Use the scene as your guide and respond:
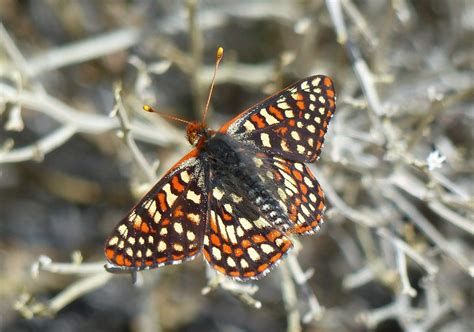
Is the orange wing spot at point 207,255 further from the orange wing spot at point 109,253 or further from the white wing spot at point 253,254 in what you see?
the orange wing spot at point 109,253

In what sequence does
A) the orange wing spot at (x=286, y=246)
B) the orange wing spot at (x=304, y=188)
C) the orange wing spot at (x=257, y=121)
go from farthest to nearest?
the orange wing spot at (x=257, y=121), the orange wing spot at (x=304, y=188), the orange wing spot at (x=286, y=246)

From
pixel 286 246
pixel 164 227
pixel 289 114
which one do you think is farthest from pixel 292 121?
pixel 164 227

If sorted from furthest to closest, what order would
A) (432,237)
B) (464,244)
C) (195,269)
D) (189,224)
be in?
(195,269)
(464,244)
(432,237)
(189,224)

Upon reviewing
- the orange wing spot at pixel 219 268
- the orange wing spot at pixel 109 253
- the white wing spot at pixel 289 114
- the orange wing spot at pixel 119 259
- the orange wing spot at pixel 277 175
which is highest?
the white wing spot at pixel 289 114

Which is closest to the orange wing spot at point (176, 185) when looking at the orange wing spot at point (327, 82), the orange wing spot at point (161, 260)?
the orange wing spot at point (161, 260)

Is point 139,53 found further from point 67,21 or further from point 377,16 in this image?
point 377,16

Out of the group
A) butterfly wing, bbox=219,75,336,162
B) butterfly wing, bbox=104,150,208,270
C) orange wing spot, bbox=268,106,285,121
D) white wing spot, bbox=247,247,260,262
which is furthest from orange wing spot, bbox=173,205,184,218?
orange wing spot, bbox=268,106,285,121

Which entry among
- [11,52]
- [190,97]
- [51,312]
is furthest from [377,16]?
[51,312]
